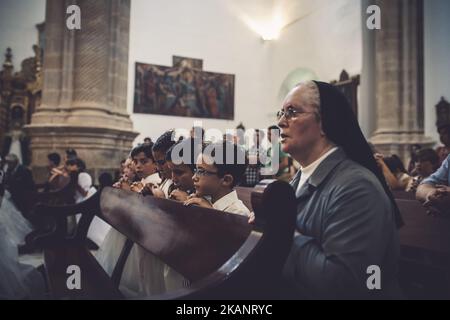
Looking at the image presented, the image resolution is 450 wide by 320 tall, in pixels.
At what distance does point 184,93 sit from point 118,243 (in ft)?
40.3

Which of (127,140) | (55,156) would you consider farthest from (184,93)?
(55,156)

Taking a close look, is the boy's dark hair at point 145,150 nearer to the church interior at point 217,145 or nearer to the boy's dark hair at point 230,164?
the church interior at point 217,145

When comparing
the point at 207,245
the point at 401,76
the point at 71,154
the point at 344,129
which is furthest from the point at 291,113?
the point at 401,76

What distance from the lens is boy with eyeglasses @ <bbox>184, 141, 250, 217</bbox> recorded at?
9.27 feet

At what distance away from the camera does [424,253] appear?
2646 mm

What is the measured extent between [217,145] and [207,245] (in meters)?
1.18

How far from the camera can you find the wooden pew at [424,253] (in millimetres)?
2408

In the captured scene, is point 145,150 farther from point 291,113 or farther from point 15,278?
point 291,113

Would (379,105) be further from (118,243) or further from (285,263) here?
(285,263)


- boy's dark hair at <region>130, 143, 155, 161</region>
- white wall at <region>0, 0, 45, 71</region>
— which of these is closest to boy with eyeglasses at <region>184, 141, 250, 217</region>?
boy's dark hair at <region>130, 143, 155, 161</region>

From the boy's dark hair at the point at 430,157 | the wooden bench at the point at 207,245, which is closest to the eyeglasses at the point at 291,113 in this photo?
the wooden bench at the point at 207,245

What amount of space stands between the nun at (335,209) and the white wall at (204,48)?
1324 cm

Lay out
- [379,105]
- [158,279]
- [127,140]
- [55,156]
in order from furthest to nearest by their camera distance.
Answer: [379,105] < [127,140] < [55,156] < [158,279]

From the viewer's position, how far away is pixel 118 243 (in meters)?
4.09
